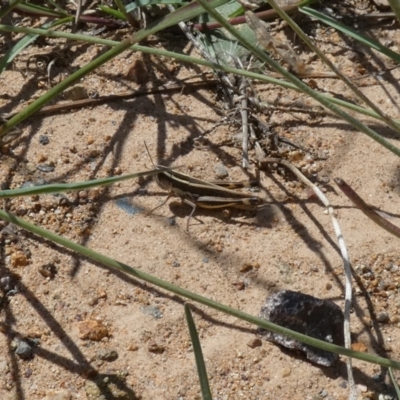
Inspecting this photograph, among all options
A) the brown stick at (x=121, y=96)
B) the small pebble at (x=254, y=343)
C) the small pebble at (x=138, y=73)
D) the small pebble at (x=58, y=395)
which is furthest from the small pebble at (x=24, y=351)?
the small pebble at (x=138, y=73)

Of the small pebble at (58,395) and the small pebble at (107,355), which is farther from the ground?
the small pebble at (107,355)

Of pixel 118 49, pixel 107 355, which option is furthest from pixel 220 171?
Result: pixel 118 49

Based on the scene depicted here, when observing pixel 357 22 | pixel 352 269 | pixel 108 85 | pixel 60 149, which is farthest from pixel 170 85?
pixel 352 269

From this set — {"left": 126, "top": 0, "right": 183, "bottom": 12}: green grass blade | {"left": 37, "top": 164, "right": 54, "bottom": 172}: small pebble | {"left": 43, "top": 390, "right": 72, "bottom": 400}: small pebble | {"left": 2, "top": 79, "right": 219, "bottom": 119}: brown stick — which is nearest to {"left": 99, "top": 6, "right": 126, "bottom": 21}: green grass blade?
{"left": 126, "top": 0, "right": 183, "bottom": 12}: green grass blade

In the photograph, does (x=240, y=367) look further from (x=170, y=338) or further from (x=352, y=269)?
(x=352, y=269)

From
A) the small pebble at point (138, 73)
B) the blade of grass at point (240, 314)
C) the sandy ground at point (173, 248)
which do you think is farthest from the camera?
the small pebble at point (138, 73)

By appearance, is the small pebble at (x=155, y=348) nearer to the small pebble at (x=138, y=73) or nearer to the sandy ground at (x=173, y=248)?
the sandy ground at (x=173, y=248)

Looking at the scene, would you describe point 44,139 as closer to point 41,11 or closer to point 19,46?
point 19,46

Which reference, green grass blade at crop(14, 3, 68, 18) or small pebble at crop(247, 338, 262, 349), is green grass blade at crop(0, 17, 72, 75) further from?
small pebble at crop(247, 338, 262, 349)
